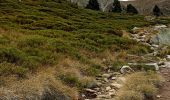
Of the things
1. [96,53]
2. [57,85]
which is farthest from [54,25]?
[57,85]

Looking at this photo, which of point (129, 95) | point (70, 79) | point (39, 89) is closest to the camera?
point (39, 89)

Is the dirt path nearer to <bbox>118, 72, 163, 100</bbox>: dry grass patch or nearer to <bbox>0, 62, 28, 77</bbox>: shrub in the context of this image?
<bbox>118, 72, 163, 100</bbox>: dry grass patch

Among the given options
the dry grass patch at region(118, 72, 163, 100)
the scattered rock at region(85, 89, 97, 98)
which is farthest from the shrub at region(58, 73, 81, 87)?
the dry grass patch at region(118, 72, 163, 100)

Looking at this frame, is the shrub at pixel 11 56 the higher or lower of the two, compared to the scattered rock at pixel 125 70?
higher

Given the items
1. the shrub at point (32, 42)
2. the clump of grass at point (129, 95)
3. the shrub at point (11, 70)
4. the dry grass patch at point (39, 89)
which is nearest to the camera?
the dry grass patch at point (39, 89)

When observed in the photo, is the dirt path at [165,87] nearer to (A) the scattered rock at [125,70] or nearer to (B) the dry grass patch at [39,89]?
(A) the scattered rock at [125,70]

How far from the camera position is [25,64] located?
14898mm

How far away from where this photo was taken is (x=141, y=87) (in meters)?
15.0

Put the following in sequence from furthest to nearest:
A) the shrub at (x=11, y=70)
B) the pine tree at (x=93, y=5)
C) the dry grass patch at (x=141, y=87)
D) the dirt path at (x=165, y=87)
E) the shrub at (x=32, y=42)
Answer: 1. the pine tree at (x=93, y=5)
2. the shrub at (x=32, y=42)
3. the dirt path at (x=165, y=87)
4. the dry grass patch at (x=141, y=87)
5. the shrub at (x=11, y=70)

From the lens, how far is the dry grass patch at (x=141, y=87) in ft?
45.3

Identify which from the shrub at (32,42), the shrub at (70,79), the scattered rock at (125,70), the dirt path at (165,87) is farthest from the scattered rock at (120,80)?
the shrub at (32,42)

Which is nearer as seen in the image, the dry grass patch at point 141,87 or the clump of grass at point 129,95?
the clump of grass at point 129,95

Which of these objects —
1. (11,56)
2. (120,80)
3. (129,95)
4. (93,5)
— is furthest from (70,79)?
(93,5)

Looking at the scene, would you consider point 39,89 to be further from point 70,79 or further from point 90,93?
point 90,93
